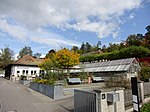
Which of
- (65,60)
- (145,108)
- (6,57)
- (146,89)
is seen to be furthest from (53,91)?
(6,57)

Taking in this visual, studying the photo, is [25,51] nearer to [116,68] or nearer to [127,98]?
[116,68]

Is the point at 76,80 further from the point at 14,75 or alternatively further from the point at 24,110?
the point at 14,75

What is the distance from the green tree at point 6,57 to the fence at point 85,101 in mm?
77200

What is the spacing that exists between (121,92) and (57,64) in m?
28.4

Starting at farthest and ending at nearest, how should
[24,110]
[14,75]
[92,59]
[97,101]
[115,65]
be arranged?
[92,59] → [14,75] → [115,65] → [24,110] → [97,101]

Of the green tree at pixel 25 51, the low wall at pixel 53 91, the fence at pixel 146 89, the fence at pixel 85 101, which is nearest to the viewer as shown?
the fence at pixel 85 101

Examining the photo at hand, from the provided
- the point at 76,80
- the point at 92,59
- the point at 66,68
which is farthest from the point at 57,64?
the point at 92,59

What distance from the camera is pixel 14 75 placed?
4750cm

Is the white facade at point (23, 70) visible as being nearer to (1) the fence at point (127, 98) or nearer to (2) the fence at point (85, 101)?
(2) the fence at point (85, 101)

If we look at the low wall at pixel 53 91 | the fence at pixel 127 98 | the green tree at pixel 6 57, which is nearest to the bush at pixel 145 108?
the fence at pixel 127 98

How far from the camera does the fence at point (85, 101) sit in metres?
8.16

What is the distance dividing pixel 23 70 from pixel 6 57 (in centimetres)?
3967

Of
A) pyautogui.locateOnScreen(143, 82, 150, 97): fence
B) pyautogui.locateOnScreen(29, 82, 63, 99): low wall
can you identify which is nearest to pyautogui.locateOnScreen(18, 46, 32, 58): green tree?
pyautogui.locateOnScreen(29, 82, 63, 99): low wall

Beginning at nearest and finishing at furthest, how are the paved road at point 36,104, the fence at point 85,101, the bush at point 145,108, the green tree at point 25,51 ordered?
the fence at point 85,101 < the bush at point 145,108 < the paved road at point 36,104 < the green tree at point 25,51
